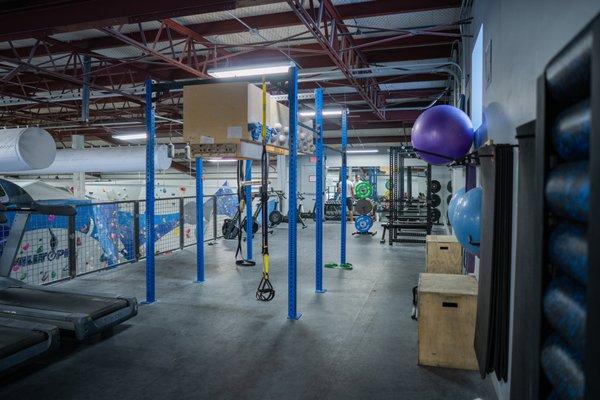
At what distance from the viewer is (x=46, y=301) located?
3.84 m

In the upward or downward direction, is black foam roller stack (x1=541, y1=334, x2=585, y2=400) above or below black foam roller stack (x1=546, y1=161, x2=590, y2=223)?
below

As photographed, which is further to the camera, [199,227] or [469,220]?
[199,227]

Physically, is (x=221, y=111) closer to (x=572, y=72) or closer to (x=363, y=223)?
(x=572, y=72)

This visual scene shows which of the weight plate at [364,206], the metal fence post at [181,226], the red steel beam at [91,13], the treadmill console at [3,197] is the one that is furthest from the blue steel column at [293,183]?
the weight plate at [364,206]

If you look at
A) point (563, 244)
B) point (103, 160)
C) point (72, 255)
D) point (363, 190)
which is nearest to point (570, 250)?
point (563, 244)

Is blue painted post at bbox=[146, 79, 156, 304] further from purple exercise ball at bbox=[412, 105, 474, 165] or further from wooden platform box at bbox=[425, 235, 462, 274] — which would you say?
wooden platform box at bbox=[425, 235, 462, 274]

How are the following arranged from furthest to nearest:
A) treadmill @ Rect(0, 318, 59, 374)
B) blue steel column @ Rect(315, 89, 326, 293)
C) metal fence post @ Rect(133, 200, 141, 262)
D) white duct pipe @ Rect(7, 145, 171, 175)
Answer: white duct pipe @ Rect(7, 145, 171, 175) → metal fence post @ Rect(133, 200, 141, 262) → blue steel column @ Rect(315, 89, 326, 293) → treadmill @ Rect(0, 318, 59, 374)

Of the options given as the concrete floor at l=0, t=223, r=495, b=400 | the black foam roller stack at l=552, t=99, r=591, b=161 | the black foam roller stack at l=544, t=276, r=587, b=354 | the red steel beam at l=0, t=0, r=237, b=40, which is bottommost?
the concrete floor at l=0, t=223, r=495, b=400

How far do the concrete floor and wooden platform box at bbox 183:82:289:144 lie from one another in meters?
1.91

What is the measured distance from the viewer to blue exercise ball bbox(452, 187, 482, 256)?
2752 millimetres

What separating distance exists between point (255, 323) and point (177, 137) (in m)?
14.6

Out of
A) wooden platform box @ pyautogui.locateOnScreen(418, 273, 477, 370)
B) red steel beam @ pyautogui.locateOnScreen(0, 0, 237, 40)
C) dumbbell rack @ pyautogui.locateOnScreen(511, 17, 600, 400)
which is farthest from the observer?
red steel beam @ pyautogui.locateOnScreen(0, 0, 237, 40)

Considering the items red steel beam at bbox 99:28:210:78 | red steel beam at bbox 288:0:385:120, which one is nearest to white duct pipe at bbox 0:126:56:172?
red steel beam at bbox 99:28:210:78

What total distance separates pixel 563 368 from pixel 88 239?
22.2 feet
